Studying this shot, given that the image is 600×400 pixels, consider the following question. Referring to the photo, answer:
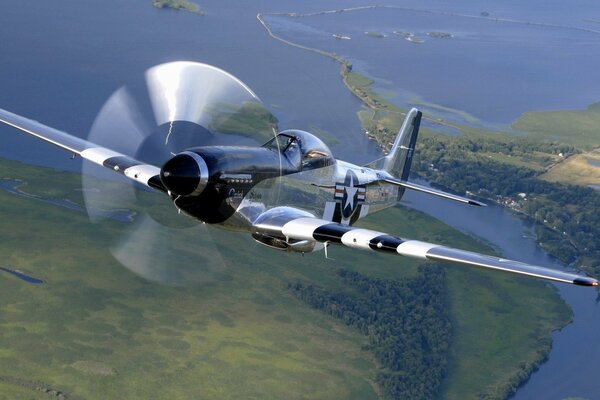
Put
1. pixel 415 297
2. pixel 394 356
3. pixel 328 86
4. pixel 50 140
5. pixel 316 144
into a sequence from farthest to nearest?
pixel 328 86, pixel 415 297, pixel 394 356, pixel 50 140, pixel 316 144

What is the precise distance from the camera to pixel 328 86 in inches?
3976

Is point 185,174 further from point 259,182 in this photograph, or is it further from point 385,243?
point 385,243

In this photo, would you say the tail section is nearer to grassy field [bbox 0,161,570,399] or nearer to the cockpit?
the cockpit

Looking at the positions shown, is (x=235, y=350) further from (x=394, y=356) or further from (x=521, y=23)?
(x=521, y=23)

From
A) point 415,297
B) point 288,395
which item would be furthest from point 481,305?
point 288,395

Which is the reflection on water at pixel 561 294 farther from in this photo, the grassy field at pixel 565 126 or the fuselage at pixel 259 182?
the fuselage at pixel 259 182

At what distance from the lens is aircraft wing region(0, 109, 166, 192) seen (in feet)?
86.1

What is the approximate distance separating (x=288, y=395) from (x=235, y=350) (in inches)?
162

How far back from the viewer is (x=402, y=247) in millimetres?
22812

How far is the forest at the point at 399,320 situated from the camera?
165 feet

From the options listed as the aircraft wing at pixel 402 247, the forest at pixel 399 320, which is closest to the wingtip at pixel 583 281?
the aircraft wing at pixel 402 247

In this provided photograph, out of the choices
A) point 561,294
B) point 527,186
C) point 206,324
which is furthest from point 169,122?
point 527,186

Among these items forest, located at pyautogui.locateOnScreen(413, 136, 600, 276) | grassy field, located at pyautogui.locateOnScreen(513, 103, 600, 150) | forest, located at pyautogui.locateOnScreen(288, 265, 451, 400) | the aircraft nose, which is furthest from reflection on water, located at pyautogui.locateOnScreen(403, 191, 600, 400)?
the aircraft nose

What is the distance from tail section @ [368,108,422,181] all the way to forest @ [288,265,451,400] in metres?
15.9
